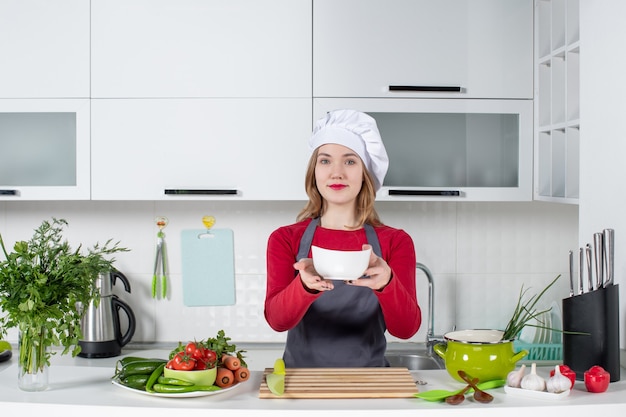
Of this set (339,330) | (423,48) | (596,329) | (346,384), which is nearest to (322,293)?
(339,330)

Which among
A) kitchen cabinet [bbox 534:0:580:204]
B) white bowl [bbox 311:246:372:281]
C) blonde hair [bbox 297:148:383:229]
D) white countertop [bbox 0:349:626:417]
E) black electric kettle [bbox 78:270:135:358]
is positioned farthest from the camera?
black electric kettle [bbox 78:270:135:358]

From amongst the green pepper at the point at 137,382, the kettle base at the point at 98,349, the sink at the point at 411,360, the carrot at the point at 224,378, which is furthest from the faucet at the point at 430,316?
the green pepper at the point at 137,382

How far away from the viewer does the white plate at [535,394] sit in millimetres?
→ 1673

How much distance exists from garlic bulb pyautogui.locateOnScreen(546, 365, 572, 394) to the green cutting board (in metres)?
1.57

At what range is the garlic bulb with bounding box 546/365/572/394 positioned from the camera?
1.68 meters

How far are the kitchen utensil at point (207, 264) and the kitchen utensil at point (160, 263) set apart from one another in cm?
8

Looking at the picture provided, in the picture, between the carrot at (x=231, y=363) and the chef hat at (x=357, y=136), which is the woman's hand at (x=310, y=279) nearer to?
the carrot at (x=231, y=363)

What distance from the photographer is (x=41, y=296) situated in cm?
168

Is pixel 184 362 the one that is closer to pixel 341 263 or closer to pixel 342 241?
pixel 341 263

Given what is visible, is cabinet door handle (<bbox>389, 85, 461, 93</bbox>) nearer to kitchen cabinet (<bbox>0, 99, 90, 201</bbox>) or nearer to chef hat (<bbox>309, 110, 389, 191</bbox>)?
chef hat (<bbox>309, 110, 389, 191</bbox>)

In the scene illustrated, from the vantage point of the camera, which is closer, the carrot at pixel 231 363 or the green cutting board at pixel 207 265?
the carrot at pixel 231 363

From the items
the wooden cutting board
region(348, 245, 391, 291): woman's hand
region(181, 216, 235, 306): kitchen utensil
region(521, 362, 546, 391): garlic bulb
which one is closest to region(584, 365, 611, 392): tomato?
region(521, 362, 546, 391): garlic bulb

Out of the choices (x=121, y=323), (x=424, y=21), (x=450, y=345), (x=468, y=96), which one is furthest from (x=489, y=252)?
(x=121, y=323)

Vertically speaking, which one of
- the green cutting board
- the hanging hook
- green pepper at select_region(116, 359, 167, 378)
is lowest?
green pepper at select_region(116, 359, 167, 378)
